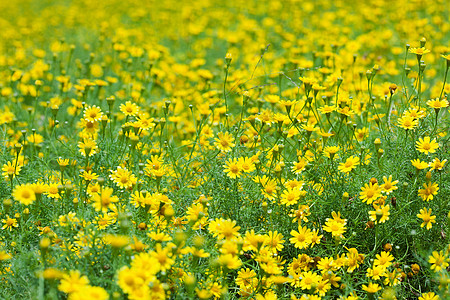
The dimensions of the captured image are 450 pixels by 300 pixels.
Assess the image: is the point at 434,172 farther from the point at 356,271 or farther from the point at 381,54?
the point at 381,54

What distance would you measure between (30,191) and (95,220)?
34 cm

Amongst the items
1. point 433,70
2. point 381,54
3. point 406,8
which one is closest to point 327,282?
point 433,70

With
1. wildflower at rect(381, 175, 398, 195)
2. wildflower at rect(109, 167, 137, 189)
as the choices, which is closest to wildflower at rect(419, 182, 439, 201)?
wildflower at rect(381, 175, 398, 195)

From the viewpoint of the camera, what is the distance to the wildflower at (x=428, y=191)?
2.48 metres

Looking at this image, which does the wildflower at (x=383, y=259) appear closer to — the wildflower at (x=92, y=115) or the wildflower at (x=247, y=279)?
the wildflower at (x=247, y=279)

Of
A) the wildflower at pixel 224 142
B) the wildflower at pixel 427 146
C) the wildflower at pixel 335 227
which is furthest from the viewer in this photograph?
the wildflower at pixel 224 142

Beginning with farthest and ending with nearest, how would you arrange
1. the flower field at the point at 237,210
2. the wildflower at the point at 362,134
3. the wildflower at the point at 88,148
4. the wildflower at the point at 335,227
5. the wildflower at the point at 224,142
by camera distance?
1. the wildflower at the point at 362,134
2. the wildflower at the point at 224,142
3. the wildflower at the point at 88,148
4. the wildflower at the point at 335,227
5. the flower field at the point at 237,210

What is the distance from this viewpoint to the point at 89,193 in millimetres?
2654

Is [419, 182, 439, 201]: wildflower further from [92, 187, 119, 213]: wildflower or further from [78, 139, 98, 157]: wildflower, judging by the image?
[78, 139, 98, 157]: wildflower

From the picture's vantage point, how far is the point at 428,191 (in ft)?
8.20

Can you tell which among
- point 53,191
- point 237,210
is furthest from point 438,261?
point 53,191

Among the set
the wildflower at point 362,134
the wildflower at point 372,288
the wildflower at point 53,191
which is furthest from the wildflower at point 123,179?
the wildflower at point 362,134

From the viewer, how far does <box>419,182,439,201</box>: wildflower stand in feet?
8.13

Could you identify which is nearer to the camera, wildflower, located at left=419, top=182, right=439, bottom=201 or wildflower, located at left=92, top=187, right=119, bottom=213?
wildflower, located at left=92, top=187, right=119, bottom=213
